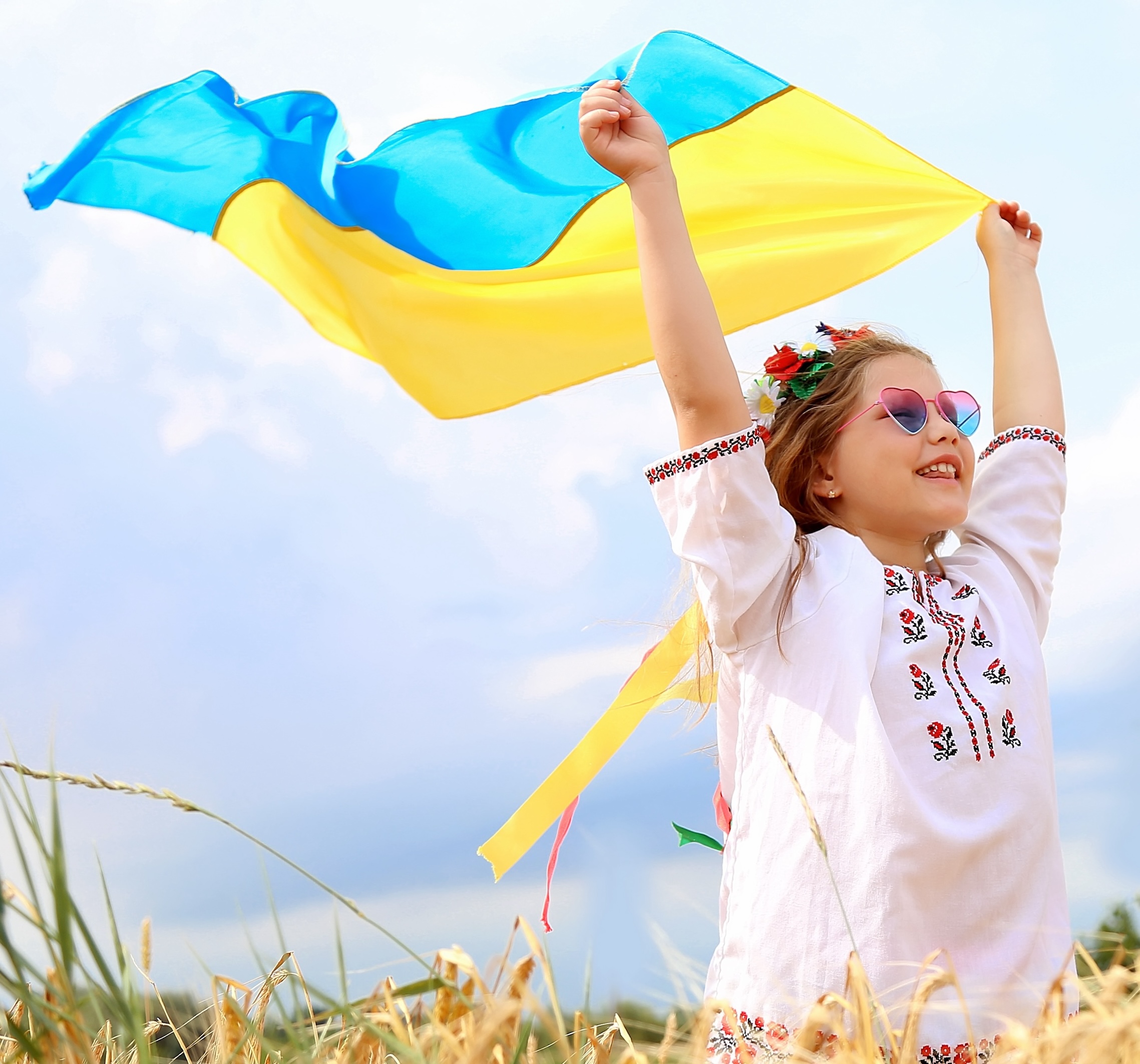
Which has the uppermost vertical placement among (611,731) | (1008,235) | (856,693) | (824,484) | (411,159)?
(411,159)

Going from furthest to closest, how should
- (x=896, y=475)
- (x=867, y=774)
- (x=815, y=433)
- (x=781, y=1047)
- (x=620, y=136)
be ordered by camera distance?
(x=815, y=433)
(x=896, y=475)
(x=620, y=136)
(x=867, y=774)
(x=781, y=1047)

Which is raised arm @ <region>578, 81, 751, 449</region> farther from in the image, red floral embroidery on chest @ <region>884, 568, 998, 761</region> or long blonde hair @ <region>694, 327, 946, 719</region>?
red floral embroidery on chest @ <region>884, 568, 998, 761</region>

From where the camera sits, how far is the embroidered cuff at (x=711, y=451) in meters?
1.93

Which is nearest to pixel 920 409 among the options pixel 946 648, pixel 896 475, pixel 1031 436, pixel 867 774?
pixel 896 475

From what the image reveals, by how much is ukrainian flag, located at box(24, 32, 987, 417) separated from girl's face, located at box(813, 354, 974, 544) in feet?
2.16

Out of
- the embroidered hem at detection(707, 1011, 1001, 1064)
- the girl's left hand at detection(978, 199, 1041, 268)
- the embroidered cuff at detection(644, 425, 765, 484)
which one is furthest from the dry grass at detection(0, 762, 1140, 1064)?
the girl's left hand at detection(978, 199, 1041, 268)

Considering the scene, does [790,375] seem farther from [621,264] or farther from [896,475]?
[621,264]

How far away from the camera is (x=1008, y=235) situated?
280cm

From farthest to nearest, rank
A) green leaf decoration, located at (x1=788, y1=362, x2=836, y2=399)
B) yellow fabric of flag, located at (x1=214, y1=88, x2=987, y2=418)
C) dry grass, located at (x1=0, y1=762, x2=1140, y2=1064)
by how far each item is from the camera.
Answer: yellow fabric of flag, located at (x1=214, y1=88, x2=987, y2=418) → green leaf decoration, located at (x1=788, y1=362, x2=836, y2=399) → dry grass, located at (x1=0, y1=762, x2=1140, y2=1064)

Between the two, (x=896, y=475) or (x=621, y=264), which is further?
(x=621, y=264)

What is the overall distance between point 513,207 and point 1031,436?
4.56ft

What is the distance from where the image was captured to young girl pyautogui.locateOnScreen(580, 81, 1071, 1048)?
1.83 m

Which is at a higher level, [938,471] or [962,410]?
[962,410]

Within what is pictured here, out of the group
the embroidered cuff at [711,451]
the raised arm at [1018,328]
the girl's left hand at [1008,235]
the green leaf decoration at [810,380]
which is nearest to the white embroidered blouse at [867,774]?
the embroidered cuff at [711,451]
